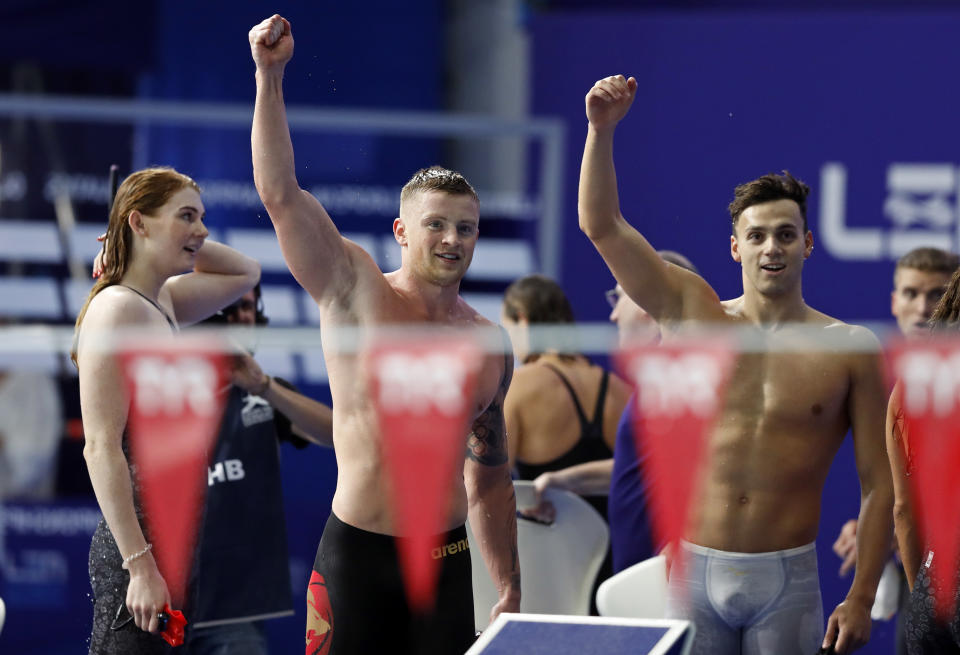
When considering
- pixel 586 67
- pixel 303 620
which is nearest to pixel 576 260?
pixel 586 67

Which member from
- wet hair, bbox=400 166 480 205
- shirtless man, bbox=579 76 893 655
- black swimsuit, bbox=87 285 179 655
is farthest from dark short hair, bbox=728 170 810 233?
black swimsuit, bbox=87 285 179 655

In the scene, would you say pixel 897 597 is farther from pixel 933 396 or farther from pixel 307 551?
pixel 307 551

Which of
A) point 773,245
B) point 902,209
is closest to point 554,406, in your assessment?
point 773,245

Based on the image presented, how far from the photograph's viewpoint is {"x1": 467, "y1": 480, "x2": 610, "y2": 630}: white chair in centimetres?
334

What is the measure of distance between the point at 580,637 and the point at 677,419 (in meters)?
1.11

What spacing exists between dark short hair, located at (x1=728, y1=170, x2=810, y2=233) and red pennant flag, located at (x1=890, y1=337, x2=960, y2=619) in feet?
1.54

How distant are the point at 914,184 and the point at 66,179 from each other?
3392 millimetres

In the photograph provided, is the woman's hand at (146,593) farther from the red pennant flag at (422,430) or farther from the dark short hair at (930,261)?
the dark short hair at (930,261)

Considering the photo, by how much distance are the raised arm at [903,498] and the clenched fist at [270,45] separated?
4.74 feet

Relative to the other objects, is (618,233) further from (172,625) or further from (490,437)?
(172,625)

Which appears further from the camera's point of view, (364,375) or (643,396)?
(643,396)

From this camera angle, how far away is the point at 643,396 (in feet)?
10.5

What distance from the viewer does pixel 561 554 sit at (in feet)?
11.1

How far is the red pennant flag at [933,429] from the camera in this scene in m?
2.62
